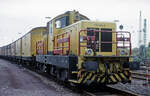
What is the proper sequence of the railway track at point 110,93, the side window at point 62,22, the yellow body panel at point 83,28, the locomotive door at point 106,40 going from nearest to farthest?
the railway track at point 110,93 → the yellow body panel at point 83,28 → the locomotive door at point 106,40 → the side window at point 62,22

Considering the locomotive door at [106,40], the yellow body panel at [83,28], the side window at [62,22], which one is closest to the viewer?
the yellow body panel at [83,28]

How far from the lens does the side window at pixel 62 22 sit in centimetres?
1105

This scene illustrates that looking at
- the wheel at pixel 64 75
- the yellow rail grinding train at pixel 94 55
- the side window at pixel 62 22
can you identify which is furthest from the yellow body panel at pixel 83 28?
the side window at pixel 62 22

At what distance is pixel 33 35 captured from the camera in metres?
18.8

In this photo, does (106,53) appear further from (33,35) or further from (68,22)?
(33,35)

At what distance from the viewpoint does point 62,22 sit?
11.3 meters

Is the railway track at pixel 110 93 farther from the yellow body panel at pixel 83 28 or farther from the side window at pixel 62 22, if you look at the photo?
the side window at pixel 62 22

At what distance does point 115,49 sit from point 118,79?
57.2 inches

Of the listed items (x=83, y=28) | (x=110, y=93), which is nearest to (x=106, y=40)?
(x=83, y=28)

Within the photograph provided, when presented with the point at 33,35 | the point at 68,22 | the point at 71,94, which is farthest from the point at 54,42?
the point at 33,35

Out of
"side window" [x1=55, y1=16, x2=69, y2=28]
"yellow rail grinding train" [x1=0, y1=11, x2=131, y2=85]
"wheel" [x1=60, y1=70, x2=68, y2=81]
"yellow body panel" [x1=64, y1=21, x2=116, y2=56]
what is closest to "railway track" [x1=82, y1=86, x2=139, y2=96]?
"yellow rail grinding train" [x1=0, y1=11, x2=131, y2=85]

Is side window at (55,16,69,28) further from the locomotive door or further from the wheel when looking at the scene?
the wheel

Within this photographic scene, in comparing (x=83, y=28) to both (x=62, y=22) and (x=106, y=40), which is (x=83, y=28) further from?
(x=62, y=22)

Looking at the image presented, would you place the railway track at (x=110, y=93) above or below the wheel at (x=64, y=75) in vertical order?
below
